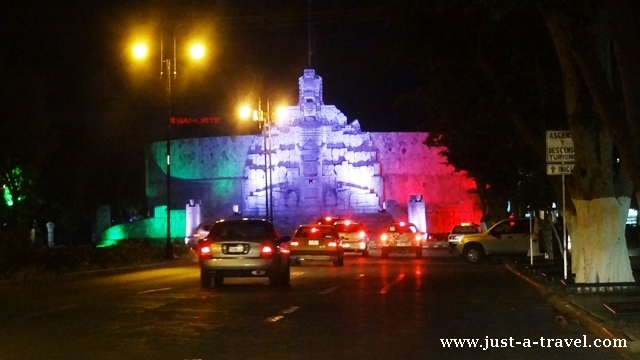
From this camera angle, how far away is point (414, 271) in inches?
1246

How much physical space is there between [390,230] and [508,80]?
58.9ft

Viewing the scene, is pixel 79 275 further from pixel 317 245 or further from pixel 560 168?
pixel 560 168

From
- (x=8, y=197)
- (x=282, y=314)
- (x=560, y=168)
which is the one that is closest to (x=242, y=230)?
(x=282, y=314)

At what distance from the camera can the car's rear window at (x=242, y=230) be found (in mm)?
23547

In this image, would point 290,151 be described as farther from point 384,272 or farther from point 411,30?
point 411,30

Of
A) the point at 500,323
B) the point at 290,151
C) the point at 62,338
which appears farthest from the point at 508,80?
the point at 290,151

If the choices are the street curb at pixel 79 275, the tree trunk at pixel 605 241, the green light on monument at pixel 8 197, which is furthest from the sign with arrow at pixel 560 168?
the green light on monument at pixel 8 197

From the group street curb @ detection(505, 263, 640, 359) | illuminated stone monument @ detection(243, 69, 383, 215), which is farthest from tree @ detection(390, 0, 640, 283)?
illuminated stone monument @ detection(243, 69, 383, 215)

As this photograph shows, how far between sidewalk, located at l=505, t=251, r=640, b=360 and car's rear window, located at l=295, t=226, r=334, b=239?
988cm

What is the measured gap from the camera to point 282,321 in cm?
1569

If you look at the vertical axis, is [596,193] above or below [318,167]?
below

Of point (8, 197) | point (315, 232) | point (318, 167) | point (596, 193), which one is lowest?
point (315, 232)

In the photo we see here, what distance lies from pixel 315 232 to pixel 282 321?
1929 centimetres

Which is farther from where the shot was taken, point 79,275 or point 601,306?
point 79,275
